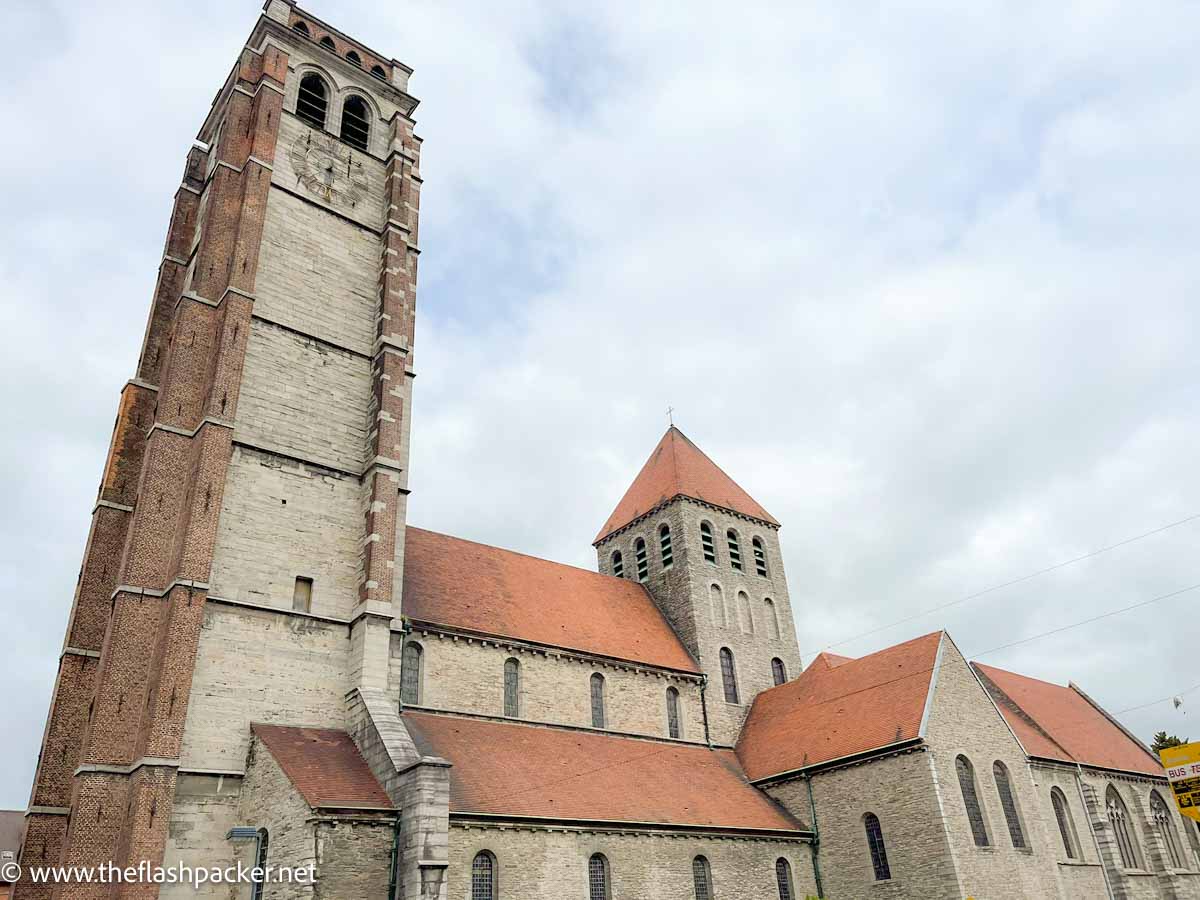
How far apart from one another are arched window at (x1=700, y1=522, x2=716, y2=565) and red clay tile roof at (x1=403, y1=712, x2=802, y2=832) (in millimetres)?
8916

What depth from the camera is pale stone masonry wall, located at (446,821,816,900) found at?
1970 cm

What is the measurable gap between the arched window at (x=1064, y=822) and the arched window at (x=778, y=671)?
996cm

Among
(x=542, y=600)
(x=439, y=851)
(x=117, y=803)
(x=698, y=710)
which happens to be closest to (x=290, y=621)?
(x=117, y=803)

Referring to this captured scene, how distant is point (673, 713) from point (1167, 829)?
21155 millimetres

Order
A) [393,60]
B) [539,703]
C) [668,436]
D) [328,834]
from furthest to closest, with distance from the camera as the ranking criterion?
[668,436] → [393,60] → [539,703] → [328,834]

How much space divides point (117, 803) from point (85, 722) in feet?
14.1

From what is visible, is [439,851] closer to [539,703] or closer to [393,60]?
[539,703]

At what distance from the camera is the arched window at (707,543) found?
3609 centimetres

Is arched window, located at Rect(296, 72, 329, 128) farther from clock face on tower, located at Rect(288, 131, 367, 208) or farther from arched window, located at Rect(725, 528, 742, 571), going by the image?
arched window, located at Rect(725, 528, 742, 571)

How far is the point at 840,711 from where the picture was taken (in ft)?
95.1

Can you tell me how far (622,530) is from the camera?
1542 inches

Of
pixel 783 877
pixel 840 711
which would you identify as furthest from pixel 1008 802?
pixel 783 877

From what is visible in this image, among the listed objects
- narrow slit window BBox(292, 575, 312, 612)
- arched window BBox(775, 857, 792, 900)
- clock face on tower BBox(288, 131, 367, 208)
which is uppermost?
clock face on tower BBox(288, 131, 367, 208)

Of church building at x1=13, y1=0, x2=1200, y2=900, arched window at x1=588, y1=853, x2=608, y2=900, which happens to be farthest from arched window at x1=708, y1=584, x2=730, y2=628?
arched window at x1=588, y1=853, x2=608, y2=900
